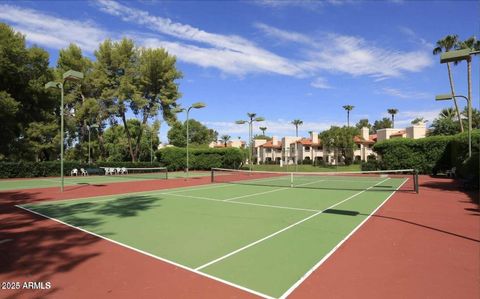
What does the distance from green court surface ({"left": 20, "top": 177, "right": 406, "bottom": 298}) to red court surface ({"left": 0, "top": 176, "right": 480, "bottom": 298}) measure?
1.20ft

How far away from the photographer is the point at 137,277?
17.1ft

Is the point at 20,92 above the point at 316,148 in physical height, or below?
above

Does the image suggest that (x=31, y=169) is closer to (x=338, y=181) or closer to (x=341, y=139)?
(x=338, y=181)

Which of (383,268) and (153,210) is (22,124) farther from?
(383,268)

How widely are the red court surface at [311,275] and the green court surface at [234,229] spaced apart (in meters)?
0.37

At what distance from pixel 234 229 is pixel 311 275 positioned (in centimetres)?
349

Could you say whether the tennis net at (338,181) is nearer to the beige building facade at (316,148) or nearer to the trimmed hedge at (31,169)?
the trimmed hedge at (31,169)

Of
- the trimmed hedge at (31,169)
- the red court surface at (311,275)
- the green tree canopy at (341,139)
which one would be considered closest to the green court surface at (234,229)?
the red court surface at (311,275)

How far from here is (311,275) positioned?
17.3 feet

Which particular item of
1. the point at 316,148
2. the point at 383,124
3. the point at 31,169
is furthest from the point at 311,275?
the point at 383,124

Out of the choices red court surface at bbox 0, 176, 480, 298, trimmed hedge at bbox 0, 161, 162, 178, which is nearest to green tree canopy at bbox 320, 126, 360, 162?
trimmed hedge at bbox 0, 161, 162, 178

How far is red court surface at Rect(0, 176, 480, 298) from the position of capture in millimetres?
4664

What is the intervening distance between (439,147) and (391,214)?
2807cm

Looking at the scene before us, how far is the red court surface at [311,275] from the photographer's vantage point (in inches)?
184
